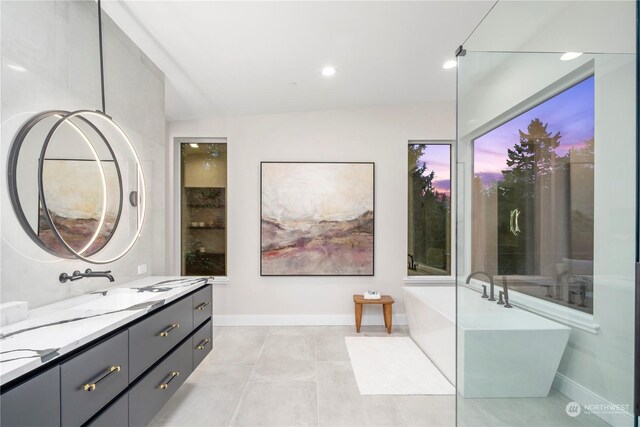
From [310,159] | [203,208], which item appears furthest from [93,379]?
[310,159]

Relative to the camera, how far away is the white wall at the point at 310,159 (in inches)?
149

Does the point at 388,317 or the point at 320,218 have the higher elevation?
the point at 320,218

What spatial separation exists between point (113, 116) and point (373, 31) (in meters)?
2.03

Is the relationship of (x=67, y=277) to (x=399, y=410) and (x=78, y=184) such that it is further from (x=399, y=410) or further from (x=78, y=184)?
(x=399, y=410)

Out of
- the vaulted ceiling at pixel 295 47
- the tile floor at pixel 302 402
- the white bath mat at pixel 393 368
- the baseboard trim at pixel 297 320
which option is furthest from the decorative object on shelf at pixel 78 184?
the white bath mat at pixel 393 368

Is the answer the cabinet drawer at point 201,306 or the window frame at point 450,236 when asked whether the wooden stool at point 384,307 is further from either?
the cabinet drawer at point 201,306

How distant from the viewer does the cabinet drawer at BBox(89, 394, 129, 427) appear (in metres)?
1.21

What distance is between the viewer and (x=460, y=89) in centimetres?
178

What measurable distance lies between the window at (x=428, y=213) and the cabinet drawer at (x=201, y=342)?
2578 millimetres

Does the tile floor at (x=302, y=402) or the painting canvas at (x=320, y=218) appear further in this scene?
the painting canvas at (x=320, y=218)

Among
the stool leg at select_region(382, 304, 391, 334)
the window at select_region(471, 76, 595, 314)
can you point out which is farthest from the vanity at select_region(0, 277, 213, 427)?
the stool leg at select_region(382, 304, 391, 334)

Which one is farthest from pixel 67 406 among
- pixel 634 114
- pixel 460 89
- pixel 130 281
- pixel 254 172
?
pixel 254 172

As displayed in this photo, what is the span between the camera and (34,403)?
3.07ft

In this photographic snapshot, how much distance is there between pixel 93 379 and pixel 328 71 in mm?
2820
